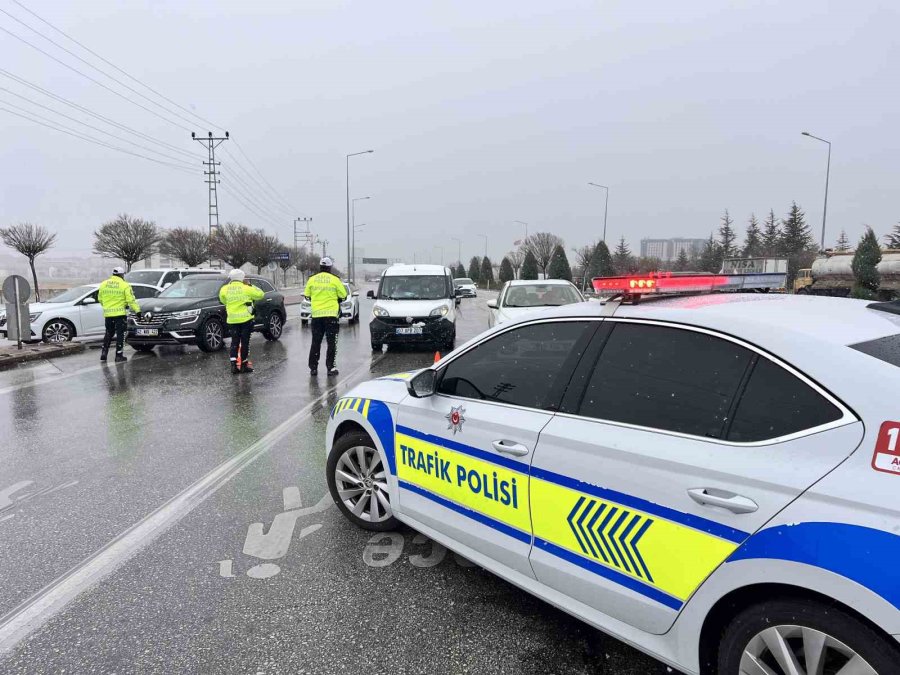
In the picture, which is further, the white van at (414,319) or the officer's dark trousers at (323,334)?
the white van at (414,319)

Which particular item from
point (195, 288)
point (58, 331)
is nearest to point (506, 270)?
point (195, 288)

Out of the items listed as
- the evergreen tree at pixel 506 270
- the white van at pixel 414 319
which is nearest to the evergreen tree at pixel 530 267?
the evergreen tree at pixel 506 270

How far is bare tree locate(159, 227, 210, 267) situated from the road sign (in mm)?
38372

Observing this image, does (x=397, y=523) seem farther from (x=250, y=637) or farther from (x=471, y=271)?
(x=471, y=271)

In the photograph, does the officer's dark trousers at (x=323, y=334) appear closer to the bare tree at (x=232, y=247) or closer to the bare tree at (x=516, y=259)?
the bare tree at (x=232, y=247)

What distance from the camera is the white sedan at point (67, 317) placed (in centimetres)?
1294

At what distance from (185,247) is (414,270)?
136 feet

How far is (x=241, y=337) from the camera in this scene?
32.2 feet

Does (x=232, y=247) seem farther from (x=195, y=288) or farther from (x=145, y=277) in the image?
(x=195, y=288)

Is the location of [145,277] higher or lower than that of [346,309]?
higher

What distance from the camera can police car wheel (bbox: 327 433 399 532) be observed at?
3574mm

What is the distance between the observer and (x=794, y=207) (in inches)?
2731

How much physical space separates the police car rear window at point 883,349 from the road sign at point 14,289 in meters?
13.0

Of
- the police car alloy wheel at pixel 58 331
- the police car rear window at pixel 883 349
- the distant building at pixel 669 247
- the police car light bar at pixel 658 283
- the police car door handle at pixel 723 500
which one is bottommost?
the police car alloy wheel at pixel 58 331
